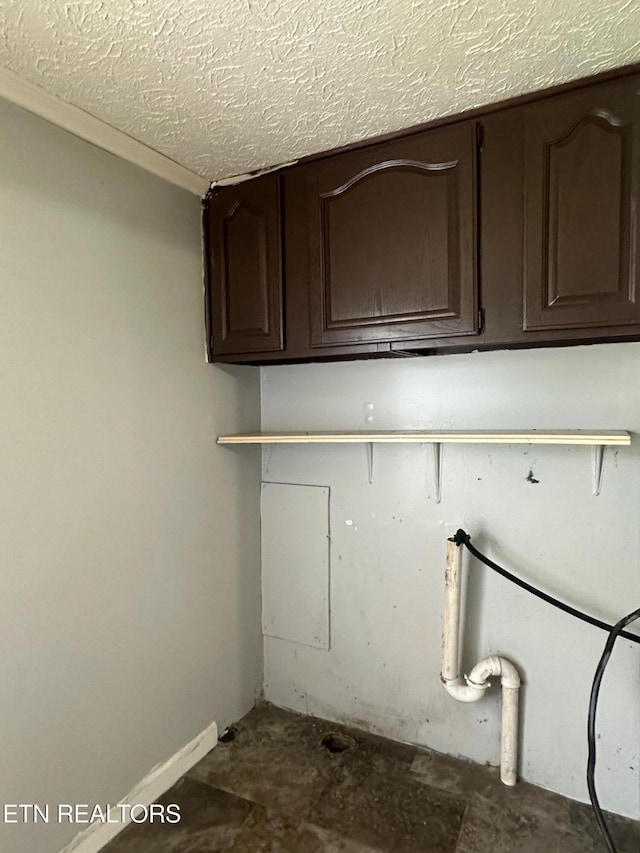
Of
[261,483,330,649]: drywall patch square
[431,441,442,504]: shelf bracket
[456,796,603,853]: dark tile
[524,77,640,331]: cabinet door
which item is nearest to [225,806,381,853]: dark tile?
[456,796,603,853]: dark tile

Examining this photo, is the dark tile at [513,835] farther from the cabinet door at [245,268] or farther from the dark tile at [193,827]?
the cabinet door at [245,268]

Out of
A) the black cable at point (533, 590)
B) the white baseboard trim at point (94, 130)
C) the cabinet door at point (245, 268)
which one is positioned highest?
the white baseboard trim at point (94, 130)

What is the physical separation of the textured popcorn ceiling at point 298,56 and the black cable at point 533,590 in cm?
132

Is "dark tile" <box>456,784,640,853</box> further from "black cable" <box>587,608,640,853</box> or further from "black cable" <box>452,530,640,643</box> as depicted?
"black cable" <box>452,530,640,643</box>

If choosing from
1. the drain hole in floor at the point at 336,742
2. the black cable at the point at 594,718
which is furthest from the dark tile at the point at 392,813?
the black cable at the point at 594,718

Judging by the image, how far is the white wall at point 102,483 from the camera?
4.30ft

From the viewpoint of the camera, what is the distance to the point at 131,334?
1615mm

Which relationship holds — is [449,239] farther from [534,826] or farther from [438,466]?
[534,826]

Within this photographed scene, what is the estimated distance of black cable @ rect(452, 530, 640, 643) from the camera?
150 centimetres

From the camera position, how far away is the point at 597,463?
1.57 meters

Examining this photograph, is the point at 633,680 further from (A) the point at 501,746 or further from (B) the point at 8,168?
(B) the point at 8,168

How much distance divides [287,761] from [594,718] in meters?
1.06

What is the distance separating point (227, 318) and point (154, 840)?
1.69 m

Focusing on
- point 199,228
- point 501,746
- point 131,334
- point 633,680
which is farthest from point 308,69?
point 501,746
